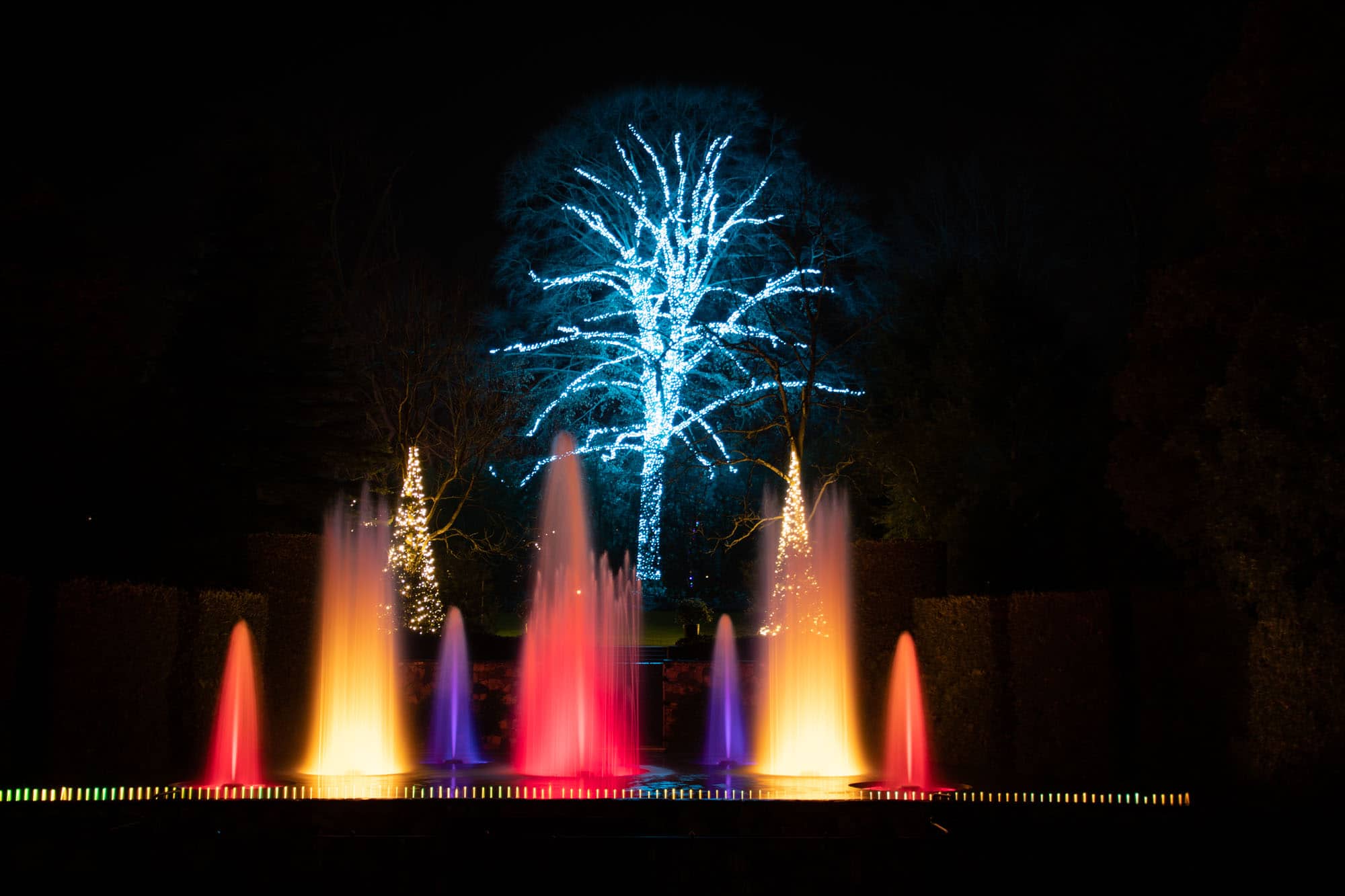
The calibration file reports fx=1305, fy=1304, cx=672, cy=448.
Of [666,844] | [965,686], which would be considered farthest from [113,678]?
[965,686]

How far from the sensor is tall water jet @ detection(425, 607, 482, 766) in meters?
19.8

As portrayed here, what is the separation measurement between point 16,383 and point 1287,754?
16461 millimetres

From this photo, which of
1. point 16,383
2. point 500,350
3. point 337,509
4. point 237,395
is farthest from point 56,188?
point 500,350

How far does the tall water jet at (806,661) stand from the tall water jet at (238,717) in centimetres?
618

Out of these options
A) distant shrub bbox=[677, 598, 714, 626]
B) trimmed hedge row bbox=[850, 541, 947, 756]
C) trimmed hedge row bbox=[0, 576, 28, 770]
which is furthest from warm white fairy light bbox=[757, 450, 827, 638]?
trimmed hedge row bbox=[0, 576, 28, 770]

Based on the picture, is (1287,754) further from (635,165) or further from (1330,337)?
(635,165)

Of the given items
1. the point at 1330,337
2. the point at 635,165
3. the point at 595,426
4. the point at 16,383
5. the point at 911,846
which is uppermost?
the point at 635,165

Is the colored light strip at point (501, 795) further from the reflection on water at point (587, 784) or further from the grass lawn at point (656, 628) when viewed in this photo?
the grass lawn at point (656, 628)

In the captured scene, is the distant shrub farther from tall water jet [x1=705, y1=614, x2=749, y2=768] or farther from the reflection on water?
the reflection on water

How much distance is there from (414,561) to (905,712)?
11743 mm

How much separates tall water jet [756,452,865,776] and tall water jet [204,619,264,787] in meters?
6.18

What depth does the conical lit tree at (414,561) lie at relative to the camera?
84.6 feet

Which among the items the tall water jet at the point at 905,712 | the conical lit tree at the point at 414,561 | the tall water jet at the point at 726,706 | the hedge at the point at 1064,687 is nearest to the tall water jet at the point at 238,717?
the tall water jet at the point at 726,706

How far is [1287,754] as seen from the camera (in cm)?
1136
